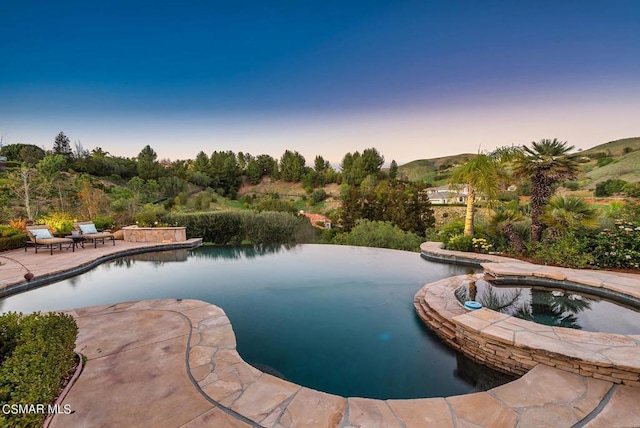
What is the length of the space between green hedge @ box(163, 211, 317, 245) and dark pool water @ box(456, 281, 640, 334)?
305 inches

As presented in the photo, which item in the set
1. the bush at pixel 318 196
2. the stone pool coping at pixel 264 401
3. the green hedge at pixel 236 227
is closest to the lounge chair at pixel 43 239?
the green hedge at pixel 236 227

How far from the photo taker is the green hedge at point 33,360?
5.33ft

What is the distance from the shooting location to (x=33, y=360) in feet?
6.68

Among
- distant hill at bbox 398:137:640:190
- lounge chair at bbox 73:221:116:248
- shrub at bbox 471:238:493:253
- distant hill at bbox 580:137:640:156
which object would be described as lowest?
shrub at bbox 471:238:493:253

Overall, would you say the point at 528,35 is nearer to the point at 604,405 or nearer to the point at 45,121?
the point at 604,405

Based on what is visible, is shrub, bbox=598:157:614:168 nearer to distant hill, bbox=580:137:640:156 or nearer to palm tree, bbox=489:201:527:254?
distant hill, bbox=580:137:640:156

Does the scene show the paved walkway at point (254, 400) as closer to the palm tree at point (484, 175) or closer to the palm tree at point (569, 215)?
the palm tree at point (569, 215)

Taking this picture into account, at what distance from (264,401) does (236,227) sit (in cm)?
986

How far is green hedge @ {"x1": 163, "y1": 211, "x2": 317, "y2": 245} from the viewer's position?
11438mm

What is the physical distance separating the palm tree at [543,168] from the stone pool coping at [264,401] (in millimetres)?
6439

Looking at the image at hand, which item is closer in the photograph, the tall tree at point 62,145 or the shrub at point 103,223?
the shrub at point 103,223

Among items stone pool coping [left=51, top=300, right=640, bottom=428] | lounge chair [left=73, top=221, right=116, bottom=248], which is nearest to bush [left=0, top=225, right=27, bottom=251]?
lounge chair [left=73, top=221, right=116, bottom=248]

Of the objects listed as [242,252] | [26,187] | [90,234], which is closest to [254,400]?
[242,252]

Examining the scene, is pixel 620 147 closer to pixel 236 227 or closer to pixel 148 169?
pixel 236 227
